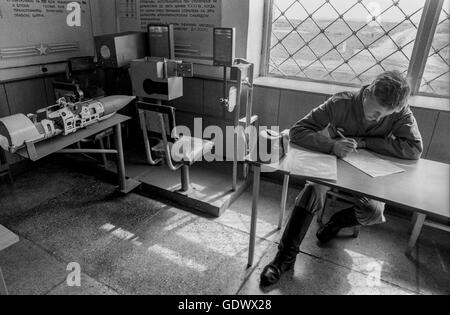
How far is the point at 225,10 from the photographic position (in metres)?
2.64

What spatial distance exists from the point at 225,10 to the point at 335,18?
2.96 ft

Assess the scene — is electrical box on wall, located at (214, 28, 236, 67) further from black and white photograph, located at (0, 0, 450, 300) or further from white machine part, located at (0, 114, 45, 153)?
white machine part, located at (0, 114, 45, 153)

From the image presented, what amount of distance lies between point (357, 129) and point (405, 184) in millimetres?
554

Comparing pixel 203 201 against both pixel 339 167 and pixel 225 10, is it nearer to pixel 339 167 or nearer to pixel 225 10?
pixel 339 167

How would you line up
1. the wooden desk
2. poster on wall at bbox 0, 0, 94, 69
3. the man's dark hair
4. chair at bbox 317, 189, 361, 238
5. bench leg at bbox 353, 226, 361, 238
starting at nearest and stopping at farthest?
the wooden desk → the man's dark hair → chair at bbox 317, 189, 361, 238 → bench leg at bbox 353, 226, 361, 238 → poster on wall at bbox 0, 0, 94, 69

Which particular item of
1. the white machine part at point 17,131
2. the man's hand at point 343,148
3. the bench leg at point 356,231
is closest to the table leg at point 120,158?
the white machine part at point 17,131

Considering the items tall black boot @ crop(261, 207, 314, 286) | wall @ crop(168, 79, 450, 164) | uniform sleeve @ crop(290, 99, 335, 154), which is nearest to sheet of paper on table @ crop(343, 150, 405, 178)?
uniform sleeve @ crop(290, 99, 335, 154)

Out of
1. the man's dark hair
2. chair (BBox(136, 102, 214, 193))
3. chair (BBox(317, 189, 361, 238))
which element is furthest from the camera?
chair (BBox(136, 102, 214, 193))

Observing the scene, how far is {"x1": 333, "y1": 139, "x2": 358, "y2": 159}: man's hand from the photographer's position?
166 cm

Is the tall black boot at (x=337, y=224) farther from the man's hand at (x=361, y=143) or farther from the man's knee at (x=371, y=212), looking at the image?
the man's hand at (x=361, y=143)

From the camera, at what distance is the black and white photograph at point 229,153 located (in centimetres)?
171

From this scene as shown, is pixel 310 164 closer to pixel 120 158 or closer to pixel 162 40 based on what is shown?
pixel 120 158

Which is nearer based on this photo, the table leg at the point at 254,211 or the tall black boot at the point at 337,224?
the table leg at the point at 254,211
